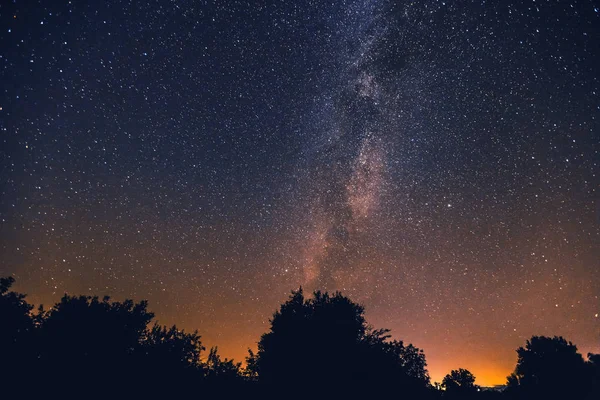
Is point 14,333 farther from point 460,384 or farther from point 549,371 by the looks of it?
point 549,371

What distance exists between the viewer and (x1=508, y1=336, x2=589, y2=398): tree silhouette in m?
26.7

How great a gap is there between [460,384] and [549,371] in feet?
26.9

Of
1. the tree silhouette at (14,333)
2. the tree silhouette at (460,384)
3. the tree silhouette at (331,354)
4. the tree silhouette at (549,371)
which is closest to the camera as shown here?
the tree silhouette at (14,333)

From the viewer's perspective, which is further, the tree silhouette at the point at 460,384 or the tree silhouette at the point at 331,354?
the tree silhouette at the point at 460,384

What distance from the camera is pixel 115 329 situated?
56.7 feet

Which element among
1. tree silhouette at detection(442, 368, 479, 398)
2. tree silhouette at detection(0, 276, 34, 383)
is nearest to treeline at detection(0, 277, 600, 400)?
tree silhouette at detection(0, 276, 34, 383)

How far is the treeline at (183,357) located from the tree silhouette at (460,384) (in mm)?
14184

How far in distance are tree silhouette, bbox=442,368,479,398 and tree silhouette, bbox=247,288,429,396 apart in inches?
559

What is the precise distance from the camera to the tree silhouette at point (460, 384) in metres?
30.7

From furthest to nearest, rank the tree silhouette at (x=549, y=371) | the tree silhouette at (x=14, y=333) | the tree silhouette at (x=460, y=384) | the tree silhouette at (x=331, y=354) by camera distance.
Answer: the tree silhouette at (x=460, y=384) < the tree silhouette at (x=549, y=371) < the tree silhouette at (x=331, y=354) < the tree silhouette at (x=14, y=333)

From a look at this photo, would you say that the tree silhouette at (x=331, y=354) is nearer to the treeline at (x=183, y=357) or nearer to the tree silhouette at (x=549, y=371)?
the treeline at (x=183, y=357)

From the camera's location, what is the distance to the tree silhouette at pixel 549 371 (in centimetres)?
2666

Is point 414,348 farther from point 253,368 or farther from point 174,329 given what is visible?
point 174,329

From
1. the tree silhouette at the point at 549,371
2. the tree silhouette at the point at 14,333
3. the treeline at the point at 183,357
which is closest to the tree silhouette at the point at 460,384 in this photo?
the tree silhouette at the point at 549,371
